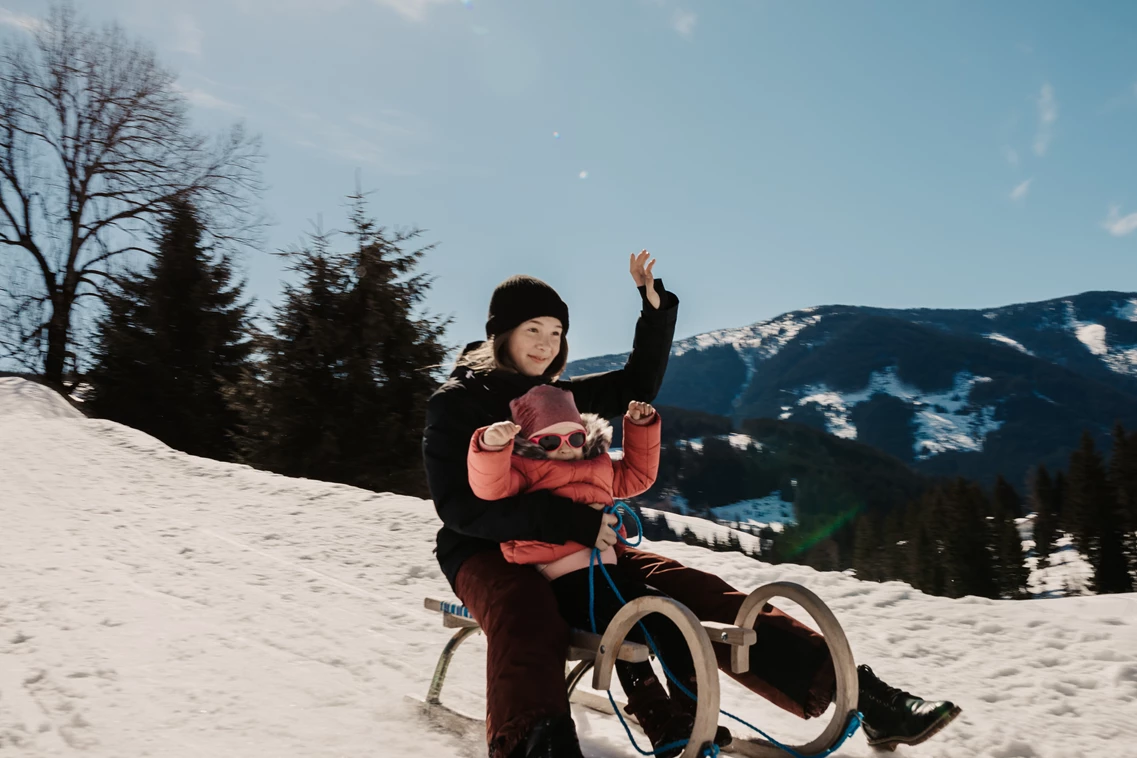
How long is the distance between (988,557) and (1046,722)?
75791 mm

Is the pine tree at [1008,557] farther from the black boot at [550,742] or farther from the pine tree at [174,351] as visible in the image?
the black boot at [550,742]

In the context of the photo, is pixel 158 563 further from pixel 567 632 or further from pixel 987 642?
pixel 987 642

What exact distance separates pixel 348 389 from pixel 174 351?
306 inches

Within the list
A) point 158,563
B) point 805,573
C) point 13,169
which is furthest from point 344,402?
point 13,169

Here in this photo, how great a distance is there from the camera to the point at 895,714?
2.62 meters

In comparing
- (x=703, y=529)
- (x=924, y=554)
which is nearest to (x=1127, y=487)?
(x=924, y=554)

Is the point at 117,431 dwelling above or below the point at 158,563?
above

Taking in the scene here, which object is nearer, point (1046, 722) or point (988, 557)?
point (1046, 722)

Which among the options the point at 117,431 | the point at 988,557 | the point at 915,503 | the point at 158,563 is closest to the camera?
the point at 158,563

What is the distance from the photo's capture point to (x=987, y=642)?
14.0 feet

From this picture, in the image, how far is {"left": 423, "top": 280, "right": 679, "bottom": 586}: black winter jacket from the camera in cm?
255

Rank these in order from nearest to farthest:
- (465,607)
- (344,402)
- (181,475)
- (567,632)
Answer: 1. (567,632)
2. (465,607)
3. (181,475)
4. (344,402)

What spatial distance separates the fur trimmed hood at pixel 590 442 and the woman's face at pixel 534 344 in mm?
347

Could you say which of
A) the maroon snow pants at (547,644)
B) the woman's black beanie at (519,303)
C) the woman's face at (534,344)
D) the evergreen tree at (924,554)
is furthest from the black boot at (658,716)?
the evergreen tree at (924,554)
